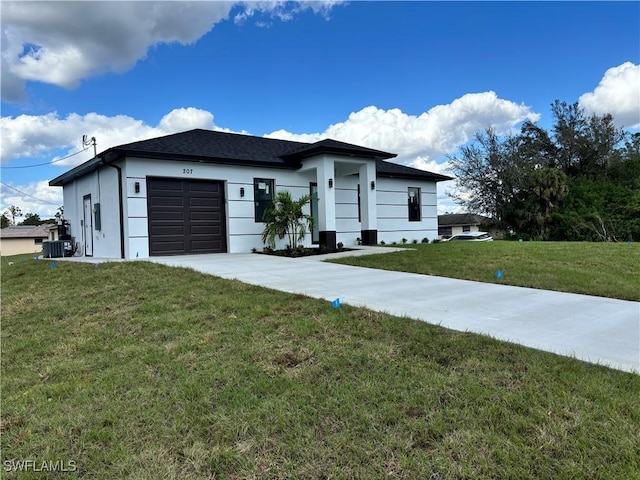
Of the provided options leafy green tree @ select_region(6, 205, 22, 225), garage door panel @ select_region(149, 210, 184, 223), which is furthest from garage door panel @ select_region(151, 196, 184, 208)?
leafy green tree @ select_region(6, 205, 22, 225)

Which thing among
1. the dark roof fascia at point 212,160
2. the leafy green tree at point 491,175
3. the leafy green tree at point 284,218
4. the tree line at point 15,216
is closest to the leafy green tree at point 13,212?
the tree line at point 15,216

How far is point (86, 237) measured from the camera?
14.1m

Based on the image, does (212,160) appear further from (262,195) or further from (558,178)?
(558,178)

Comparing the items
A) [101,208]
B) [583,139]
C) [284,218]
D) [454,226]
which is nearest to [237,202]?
[284,218]

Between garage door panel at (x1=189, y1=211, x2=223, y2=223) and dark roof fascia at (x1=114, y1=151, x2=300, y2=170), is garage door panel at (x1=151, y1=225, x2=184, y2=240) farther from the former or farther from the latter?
dark roof fascia at (x1=114, y1=151, x2=300, y2=170)

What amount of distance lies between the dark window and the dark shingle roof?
560 mm

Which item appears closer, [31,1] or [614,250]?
[31,1]

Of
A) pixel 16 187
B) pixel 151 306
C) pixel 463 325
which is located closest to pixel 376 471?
pixel 463 325

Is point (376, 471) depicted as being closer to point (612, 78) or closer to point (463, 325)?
point (463, 325)

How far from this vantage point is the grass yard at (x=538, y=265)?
6.43 m

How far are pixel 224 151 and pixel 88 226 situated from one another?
18.7 ft

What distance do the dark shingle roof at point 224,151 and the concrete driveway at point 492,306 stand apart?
4523 millimetres

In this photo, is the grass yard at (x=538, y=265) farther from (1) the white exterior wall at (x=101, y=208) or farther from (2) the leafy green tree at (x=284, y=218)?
(1) the white exterior wall at (x=101, y=208)

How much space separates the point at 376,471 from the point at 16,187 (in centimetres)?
4782
